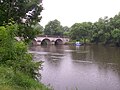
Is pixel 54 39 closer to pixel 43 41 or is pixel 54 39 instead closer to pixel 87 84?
pixel 43 41

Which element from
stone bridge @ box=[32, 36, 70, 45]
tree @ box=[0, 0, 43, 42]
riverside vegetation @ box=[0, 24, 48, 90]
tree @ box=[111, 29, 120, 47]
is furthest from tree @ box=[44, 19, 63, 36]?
riverside vegetation @ box=[0, 24, 48, 90]

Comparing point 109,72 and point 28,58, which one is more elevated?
point 28,58

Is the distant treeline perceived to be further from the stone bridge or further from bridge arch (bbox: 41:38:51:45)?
bridge arch (bbox: 41:38:51:45)

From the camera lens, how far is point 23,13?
24531mm

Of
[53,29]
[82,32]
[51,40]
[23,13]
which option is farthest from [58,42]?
[23,13]

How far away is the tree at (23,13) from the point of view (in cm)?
2291

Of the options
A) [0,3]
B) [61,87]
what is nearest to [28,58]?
[0,3]

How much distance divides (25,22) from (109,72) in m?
15.2

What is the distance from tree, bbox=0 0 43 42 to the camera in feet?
75.2

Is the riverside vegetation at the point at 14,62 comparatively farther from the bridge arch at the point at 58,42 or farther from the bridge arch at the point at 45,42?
the bridge arch at the point at 58,42

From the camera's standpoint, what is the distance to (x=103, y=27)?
328 feet

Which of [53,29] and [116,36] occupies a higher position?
[53,29]

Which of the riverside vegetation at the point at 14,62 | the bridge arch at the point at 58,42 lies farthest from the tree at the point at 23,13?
the bridge arch at the point at 58,42

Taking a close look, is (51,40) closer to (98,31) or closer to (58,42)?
(58,42)
